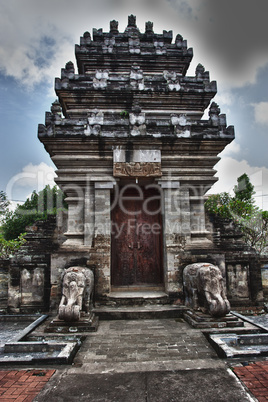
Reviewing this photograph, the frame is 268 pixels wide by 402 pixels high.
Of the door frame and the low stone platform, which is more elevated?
the door frame

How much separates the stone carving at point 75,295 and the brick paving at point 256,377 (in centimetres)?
291

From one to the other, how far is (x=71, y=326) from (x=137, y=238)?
10.9 ft

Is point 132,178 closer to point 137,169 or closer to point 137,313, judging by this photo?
point 137,169

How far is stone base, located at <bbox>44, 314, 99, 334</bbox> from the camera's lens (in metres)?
5.24

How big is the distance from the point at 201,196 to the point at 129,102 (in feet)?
12.2

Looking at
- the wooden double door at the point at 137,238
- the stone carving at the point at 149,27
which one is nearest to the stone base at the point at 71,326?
the wooden double door at the point at 137,238

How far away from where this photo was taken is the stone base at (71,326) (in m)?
5.24

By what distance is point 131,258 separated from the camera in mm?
7973

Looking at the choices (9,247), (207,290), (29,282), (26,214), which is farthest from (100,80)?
(26,214)

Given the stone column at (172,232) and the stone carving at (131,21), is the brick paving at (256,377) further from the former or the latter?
the stone carving at (131,21)

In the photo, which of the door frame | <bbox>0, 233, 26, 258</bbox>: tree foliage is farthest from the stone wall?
<bbox>0, 233, 26, 258</bbox>: tree foliage

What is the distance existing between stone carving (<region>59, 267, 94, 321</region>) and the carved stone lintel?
8.97 feet

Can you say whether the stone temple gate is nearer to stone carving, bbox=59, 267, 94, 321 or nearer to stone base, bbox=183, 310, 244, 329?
stone carving, bbox=59, 267, 94, 321

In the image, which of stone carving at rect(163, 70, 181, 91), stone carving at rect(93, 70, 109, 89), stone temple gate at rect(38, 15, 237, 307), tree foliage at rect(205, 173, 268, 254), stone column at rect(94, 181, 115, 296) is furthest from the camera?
tree foliage at rect(205, 173, 268, 254)
